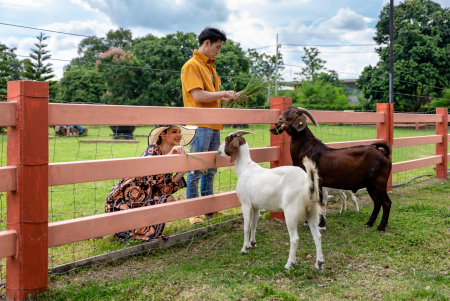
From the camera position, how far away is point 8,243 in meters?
2.59

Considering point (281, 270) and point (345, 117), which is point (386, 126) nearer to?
point (345, 117)

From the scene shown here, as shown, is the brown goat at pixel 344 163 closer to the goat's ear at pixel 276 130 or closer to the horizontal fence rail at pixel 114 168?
the goat's ear at pixel 276 130

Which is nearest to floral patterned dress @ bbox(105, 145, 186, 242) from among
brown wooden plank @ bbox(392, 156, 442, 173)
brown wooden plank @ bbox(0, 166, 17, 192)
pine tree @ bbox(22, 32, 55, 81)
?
brown wooden plank @ bbox(0, 166, 17, 192)

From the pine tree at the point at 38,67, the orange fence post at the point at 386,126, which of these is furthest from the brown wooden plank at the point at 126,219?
the pine tree at the point at 38,67

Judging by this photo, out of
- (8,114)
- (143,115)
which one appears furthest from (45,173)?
(143,115)

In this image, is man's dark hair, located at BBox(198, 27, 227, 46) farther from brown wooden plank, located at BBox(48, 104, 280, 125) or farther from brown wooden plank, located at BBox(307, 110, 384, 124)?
brown wooden plank, located at BBox(307, 110, 384, 124)

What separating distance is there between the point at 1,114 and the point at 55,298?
1291 mm

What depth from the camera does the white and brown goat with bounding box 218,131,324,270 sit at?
3.26 m

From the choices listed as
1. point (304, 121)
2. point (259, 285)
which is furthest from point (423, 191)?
point (259, 285)

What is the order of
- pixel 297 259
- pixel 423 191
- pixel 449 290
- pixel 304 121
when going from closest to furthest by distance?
pixel 449 290
pixel 297 259
pixel 304 121
pixel 423 191

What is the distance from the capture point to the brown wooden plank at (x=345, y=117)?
5.30 metres

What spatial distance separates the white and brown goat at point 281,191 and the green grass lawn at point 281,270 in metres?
0.24

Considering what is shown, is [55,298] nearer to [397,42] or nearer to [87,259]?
[87,259]

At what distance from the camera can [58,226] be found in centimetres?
289
